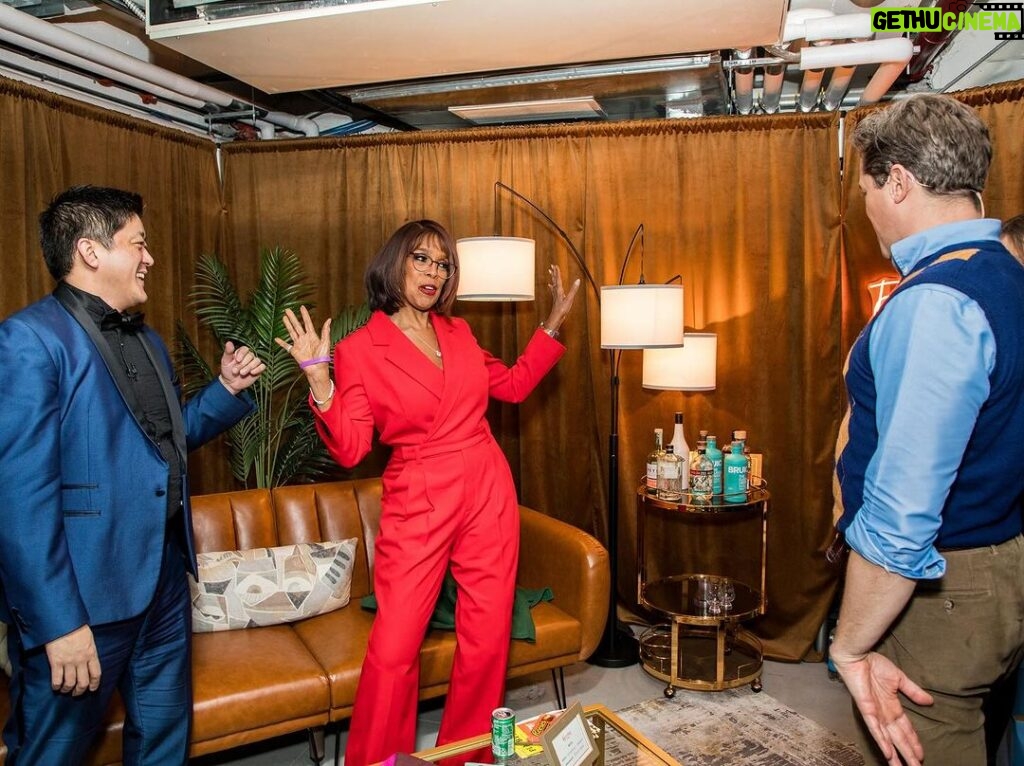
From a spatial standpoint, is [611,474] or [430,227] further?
[611,474]

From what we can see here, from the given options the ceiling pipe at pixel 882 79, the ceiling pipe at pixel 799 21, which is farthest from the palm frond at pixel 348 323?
the ceiling pipe at pixel 882 79

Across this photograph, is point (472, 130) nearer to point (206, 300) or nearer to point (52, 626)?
point (206, 300)

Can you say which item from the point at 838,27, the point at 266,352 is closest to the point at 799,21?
the point at 838,27

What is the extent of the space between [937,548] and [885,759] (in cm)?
38

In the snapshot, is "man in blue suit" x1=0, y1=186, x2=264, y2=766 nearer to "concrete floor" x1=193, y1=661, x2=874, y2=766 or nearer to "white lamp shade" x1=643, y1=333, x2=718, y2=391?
"concrete floor" x1=193, y1=661, x2=874, y2=766

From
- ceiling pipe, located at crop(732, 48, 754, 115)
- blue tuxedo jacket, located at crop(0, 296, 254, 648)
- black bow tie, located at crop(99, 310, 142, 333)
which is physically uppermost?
ceiling pipe, located at crop(732, 48, 754, 115)

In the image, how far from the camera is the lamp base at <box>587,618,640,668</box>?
3389 mm

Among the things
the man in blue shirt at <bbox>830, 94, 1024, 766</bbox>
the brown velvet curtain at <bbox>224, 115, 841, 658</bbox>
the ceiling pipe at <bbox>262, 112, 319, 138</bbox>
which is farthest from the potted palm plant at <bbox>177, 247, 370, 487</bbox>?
the man in blue shirt at <bbox>830, 94, 1024, 766</bbox>

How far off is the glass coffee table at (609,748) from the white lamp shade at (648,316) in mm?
1381

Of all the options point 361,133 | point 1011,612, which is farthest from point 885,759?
point 361,133

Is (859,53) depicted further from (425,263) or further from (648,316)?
(425,263)

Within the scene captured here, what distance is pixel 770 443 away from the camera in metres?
3.57

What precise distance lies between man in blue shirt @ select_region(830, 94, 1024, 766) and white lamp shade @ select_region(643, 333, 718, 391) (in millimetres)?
1832

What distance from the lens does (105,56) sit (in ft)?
10.2
